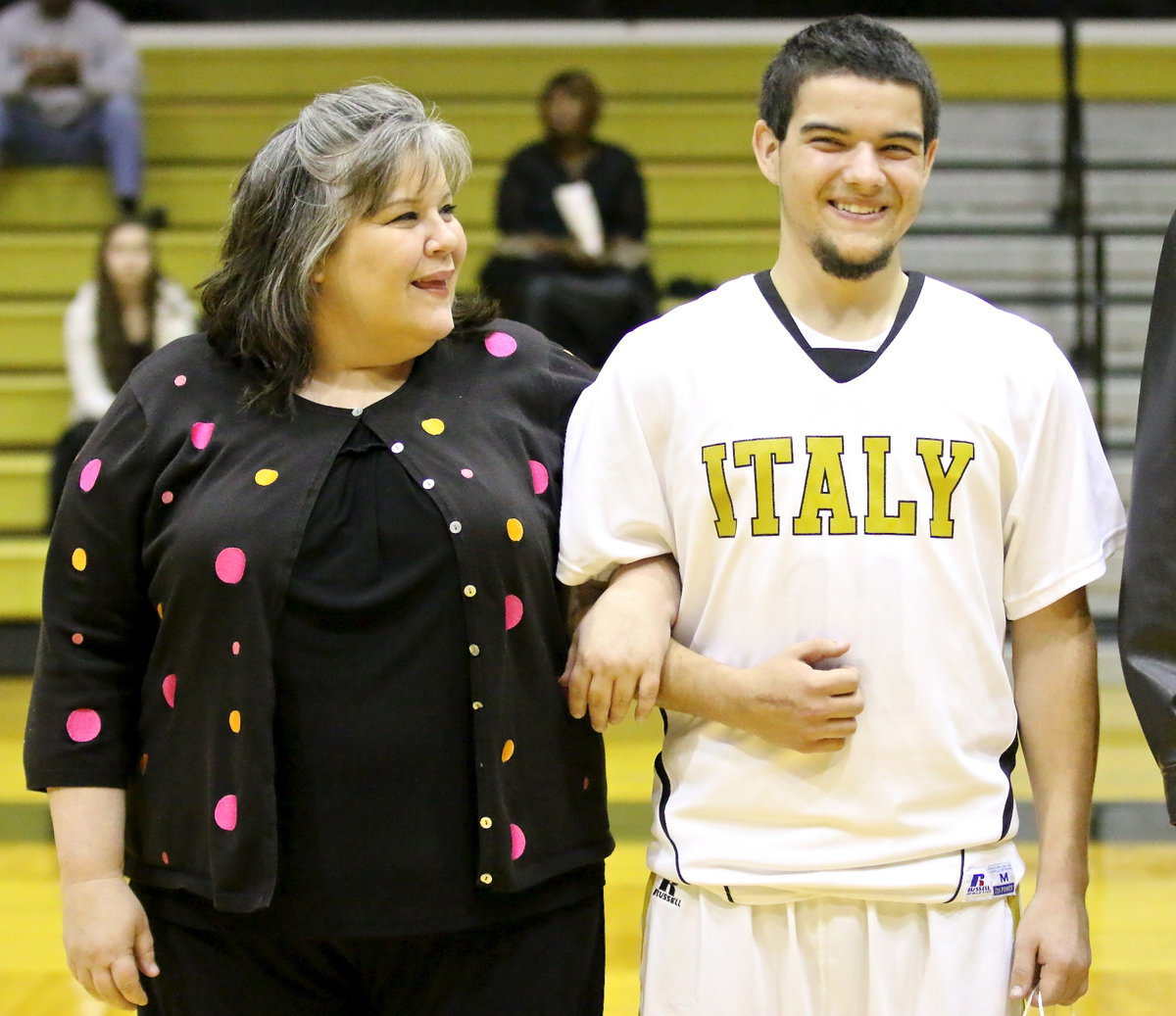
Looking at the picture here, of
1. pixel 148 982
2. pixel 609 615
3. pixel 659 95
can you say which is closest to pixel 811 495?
pixel 609 615

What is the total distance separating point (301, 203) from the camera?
1.97 m

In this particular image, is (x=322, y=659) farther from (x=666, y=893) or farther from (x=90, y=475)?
(x=666, y=893)

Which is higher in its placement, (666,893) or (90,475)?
(90,475)

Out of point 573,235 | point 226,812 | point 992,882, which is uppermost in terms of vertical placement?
point 573,235

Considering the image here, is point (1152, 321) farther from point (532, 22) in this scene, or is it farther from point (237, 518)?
point (532, 22)

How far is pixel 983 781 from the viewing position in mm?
1897

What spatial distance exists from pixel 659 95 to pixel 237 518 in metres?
6.78

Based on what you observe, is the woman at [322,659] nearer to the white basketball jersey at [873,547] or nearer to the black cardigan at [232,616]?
the black cardigan at [232,616]

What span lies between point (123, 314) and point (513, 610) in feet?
14.8

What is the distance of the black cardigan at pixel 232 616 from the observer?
1.90 meters

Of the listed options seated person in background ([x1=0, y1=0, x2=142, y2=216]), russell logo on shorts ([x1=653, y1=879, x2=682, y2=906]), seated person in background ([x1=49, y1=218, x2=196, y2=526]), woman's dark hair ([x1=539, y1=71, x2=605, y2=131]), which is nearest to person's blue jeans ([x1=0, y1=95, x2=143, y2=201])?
seated person in background ([x1=0, y1=0, x2=142, y2=216])

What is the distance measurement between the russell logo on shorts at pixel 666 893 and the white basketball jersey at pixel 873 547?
0.04 meters

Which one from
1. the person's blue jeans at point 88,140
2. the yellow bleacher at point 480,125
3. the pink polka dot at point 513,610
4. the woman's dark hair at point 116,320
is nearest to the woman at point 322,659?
the pink polka dot at point 513,610

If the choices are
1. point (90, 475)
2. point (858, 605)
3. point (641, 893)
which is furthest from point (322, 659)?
point (641, 893)
